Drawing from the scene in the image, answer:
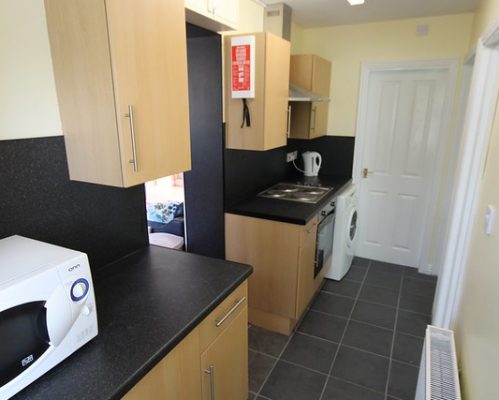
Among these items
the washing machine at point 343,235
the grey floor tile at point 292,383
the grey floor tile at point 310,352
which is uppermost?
the washing machine at point 343,235

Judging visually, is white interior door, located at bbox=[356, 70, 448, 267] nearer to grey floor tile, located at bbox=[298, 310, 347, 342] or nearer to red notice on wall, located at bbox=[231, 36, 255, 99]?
grey floor tile, located at bbox=[298, 310, 347, 342]

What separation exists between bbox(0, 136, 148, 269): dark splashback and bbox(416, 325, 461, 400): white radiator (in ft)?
4.88

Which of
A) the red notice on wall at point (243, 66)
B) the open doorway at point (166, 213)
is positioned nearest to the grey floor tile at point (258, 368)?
the open doorway at point (166, 213)

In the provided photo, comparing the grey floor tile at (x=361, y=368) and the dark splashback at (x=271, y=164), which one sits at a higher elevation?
the dark splashback at (x=271, y=164)

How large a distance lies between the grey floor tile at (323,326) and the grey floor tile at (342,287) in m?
0.41

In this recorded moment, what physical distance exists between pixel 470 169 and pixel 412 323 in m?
1.33

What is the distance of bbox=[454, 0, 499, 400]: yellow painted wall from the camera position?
3.84ft

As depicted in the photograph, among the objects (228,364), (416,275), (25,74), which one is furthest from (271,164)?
(25,74)

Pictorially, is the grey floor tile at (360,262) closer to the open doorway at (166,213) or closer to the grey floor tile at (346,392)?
the grey floor tile at (346,392)

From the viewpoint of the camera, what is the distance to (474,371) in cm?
134

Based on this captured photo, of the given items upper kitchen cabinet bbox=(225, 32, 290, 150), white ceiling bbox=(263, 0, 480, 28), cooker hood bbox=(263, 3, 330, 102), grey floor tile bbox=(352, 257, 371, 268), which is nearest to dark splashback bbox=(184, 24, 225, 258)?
upper kitchen cabinet bbox=(225, 32, 290, 150)

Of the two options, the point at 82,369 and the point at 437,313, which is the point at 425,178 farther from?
the point at 82,369

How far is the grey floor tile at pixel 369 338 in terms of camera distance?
236cm

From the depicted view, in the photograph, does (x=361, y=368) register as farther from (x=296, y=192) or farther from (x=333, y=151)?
(x=333, y=151)
